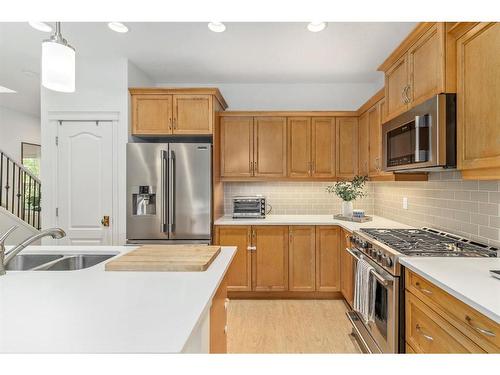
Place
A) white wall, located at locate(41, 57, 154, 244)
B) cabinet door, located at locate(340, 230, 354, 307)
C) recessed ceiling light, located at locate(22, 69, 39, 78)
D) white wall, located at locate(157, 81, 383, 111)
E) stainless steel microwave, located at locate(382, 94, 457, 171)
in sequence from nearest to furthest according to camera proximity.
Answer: stainless steel microwave, located at locate(382, 94, 457, 171)
cabinet door, located at locate(340, 230, 354, 307)
white wall, located at locate(41, 57, 154, 244)
recessed ceiling light, located at locate(22, 69, 39, 78)
white wall, located at locate(157, 81, 383, 111)

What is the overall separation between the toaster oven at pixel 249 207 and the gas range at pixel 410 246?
1293 mm

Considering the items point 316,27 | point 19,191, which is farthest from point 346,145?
point 19,191

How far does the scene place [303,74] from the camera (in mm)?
3574

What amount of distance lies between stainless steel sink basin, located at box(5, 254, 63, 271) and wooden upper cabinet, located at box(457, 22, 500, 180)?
7.88 feet

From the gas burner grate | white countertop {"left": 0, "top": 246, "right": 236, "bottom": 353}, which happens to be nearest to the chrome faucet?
white countertop {"left": 0, "top": 246, "right": 236, "bottom": 353}

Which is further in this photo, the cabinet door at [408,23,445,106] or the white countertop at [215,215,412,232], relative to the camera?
the white countertop at [215,215,412,232]

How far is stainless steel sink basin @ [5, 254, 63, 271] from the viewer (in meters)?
1.72

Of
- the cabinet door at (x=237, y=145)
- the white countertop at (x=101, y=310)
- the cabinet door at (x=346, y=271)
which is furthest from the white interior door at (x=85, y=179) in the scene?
the cabinet door at (x=346, y=271)

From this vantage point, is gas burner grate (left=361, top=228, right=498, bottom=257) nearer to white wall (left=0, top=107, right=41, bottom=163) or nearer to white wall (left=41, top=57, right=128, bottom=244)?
white wall (left=41, top=57, right=128, bottom=244)

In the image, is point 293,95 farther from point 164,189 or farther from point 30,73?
point 30,73

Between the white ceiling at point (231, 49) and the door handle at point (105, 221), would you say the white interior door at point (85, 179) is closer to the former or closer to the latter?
the door handle at point (105, 221)

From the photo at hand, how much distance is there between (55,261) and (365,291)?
207cm

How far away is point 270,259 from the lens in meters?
3.38
